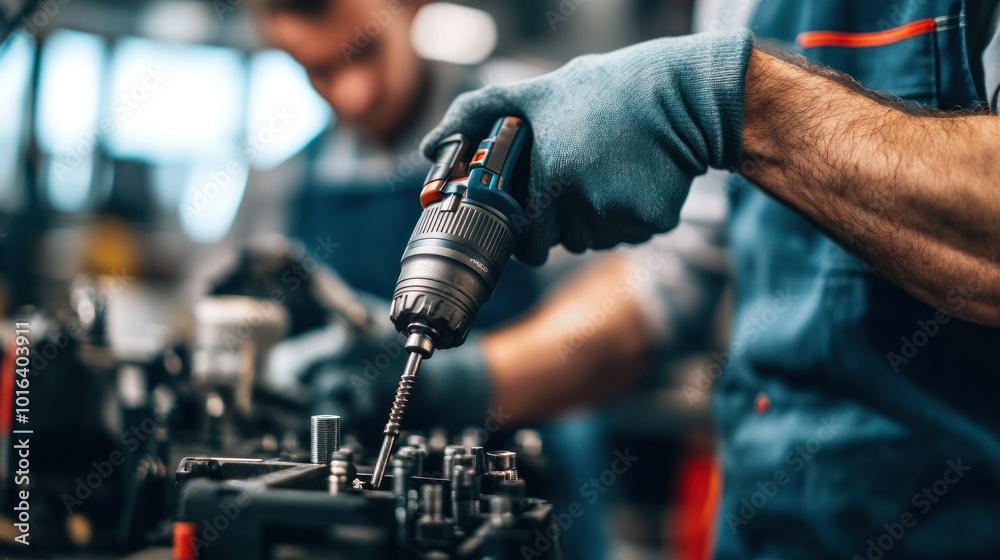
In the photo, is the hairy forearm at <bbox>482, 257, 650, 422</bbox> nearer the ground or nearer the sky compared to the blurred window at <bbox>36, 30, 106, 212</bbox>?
nearer the ground

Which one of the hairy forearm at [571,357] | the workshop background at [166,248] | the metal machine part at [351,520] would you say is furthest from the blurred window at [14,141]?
the metal machine part at [351,520]

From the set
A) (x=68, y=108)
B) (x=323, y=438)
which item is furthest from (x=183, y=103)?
(x=323, y=438)

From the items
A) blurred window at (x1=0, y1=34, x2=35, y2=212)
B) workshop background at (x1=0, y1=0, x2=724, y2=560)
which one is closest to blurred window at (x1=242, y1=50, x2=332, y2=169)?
workshop background at (x1=0, y1=0, x2=724, y2=560)

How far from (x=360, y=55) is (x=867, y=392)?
4.64 feet

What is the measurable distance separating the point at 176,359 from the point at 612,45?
303 centimetres

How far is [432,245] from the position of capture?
1.97 feet

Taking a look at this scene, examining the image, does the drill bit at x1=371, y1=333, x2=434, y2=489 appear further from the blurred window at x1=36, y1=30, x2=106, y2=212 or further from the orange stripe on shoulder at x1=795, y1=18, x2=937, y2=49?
the blurred window at x1=36, y1=30, x2=106, y2=212

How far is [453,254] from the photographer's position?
1.94 feet

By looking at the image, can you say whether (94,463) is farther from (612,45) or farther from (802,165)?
(612,45)

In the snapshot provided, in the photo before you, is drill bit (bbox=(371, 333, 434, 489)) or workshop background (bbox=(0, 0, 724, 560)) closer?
drill bit (bbox=(371, 333, 434, 489))

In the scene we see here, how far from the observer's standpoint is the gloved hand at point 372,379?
119cm

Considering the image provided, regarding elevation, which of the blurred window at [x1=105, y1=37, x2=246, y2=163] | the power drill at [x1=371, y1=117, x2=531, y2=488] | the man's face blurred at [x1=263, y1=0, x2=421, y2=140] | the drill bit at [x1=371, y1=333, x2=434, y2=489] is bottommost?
the drill bit at [x1=371, y1=333, x2=434, y2=489]

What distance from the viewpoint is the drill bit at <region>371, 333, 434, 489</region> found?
0.57 m

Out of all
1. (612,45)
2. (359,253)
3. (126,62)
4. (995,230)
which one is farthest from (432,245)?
(126,62)
